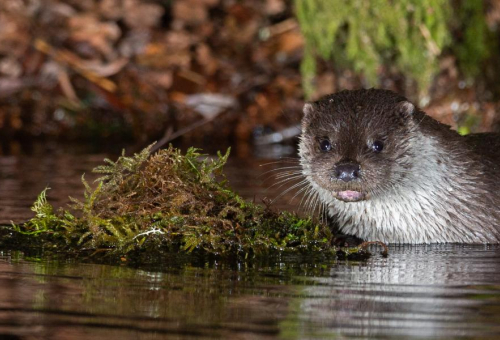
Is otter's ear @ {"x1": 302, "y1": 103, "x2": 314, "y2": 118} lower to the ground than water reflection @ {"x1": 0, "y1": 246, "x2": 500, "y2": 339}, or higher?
higher

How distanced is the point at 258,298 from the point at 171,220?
129 centimetres

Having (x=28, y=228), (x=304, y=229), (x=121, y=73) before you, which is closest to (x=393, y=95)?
(x=304, y=229)

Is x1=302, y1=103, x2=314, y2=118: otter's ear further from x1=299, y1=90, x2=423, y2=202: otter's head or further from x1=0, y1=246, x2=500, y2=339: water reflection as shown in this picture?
x1=0, y1=246, x2=500, y2=339: water reflection

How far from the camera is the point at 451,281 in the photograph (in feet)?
15.8

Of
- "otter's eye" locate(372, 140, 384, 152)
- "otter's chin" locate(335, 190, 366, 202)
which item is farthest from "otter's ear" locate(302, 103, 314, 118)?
"otter's chin" locate(335, 190, 366, 202)

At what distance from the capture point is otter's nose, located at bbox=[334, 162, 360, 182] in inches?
224

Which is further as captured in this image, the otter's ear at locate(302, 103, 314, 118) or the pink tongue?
the otter's ear at locate(302, 103, 314, 118)

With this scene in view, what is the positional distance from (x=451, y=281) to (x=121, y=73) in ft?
28.7

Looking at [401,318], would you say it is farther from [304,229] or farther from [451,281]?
[304,229]

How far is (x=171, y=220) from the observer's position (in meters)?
5.48

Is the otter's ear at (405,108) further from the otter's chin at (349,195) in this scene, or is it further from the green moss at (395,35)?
the green moss at (395,35)

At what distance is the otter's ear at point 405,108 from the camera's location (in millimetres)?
6086

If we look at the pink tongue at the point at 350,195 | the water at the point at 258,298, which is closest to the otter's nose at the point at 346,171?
the pink tongue at the point at 350,195

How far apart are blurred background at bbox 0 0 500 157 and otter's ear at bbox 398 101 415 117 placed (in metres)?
4.22
